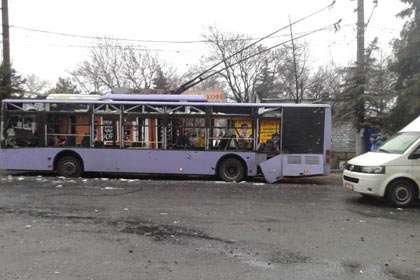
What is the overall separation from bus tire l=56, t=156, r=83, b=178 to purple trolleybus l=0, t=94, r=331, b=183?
3cm

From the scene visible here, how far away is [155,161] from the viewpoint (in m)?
18.7

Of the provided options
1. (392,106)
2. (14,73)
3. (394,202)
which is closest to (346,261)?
(394,202)

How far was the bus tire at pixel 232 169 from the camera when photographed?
18594mm

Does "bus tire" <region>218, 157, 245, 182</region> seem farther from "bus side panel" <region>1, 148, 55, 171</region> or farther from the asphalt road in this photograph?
"bus side panel" <region>1, 148, 55, 171</region>

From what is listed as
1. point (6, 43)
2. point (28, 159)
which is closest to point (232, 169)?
point (28, 159)

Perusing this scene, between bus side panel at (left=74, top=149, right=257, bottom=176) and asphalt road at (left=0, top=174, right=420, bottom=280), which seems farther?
bus side panel at (left=74, top=149, right=257, bottom=176)

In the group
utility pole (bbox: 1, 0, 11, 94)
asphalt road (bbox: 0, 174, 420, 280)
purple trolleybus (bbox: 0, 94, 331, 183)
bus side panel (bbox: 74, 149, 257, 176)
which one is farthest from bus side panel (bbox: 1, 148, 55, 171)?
utility pole (bbox: 1, 0, 11, 94)

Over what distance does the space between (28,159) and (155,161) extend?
4009 mm

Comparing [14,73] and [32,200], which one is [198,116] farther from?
[14,73]

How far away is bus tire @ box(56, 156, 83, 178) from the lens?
18734 mm

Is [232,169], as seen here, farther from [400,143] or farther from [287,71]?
[287,71]

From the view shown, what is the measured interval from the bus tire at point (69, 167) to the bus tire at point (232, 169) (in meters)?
4.46

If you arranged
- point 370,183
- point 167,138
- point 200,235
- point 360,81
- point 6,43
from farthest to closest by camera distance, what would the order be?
point 6,43 < point 360,81 < point 167,138 < point 370,183 < point 200,235

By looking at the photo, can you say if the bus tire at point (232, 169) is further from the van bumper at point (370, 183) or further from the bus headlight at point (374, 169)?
the bus headlight at point (374, 169)
